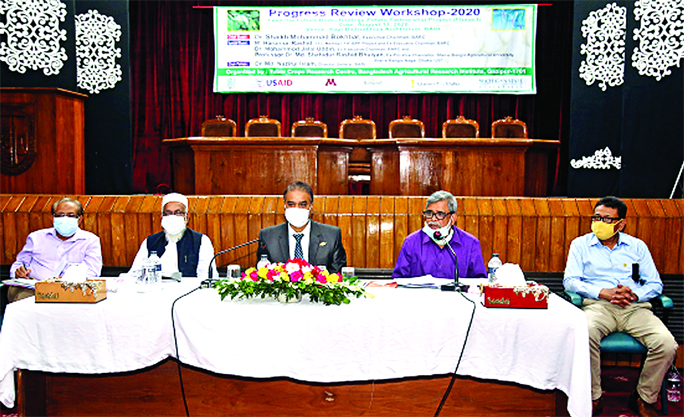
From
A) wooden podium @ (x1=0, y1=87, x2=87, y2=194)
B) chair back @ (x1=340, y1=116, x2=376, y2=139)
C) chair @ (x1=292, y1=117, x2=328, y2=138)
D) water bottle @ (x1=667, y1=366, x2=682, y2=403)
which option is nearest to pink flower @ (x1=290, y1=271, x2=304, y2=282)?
water bottle @ (x1=667, y1=366, x2=682, y2=403)

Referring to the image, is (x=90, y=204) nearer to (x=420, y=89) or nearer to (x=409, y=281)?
(x=409, y=281)

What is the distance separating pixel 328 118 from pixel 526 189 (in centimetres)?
339

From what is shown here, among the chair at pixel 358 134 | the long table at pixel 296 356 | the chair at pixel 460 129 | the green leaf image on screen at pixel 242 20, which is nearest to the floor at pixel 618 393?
the long table at pixel 296 356

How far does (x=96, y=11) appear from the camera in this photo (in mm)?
6848

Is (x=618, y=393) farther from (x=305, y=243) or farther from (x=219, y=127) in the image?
(x=219, y=127)

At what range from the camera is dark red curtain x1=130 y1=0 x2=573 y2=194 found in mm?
7617

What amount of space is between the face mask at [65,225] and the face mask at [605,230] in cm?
313

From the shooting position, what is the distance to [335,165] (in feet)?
15.5

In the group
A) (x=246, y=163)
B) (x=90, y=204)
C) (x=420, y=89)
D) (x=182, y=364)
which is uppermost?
(x=420, y=89)

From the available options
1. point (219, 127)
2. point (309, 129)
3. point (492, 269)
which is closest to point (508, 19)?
point (309, 129)

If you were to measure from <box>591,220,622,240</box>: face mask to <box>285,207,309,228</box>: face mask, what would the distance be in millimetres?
1706

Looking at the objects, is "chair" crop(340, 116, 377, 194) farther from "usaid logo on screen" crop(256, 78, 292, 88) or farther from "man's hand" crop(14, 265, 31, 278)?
"man's hand" crop(14, 265, 31, 278)

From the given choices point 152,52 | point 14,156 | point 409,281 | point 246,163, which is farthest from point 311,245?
point 152,52

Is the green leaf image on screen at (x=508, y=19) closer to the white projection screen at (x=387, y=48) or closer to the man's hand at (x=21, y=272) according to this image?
the white projection screen at (x=387, y=48)
